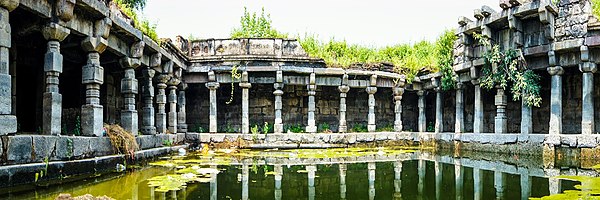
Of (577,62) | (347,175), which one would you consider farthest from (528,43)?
(347,175)

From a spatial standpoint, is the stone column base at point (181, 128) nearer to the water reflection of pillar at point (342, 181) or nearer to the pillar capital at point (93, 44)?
the pillar capital at point (93, 44)

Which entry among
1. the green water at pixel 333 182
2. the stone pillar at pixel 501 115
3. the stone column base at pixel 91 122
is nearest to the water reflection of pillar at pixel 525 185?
the green water at pixel 333 182

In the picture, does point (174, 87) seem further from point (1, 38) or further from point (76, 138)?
point (1, 38)

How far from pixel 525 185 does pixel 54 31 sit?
705cm

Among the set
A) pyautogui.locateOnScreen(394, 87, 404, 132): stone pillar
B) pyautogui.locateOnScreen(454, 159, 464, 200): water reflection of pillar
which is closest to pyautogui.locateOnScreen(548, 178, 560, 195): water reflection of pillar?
pyautogui.locateOnScreen(454, 159, 464, 200): water reflection of pillar

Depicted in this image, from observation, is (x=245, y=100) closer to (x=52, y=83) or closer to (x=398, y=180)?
(x=52, y=83)

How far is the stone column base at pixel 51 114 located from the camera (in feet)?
24.9

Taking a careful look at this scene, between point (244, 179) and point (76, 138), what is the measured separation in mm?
2611

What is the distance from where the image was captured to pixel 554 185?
691 centimetres

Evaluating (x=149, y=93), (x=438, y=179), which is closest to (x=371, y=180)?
(x=438, y=179)

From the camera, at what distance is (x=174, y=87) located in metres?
14.6

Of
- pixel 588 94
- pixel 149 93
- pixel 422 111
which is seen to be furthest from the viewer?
pixel 422 111

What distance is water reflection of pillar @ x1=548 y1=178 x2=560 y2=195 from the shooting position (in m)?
6.30

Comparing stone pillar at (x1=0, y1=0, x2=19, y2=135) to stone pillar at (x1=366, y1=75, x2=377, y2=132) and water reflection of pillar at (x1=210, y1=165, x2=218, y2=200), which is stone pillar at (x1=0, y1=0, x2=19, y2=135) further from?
stone pillar at (x1=366, y1=75, x2=377, y2=132)
